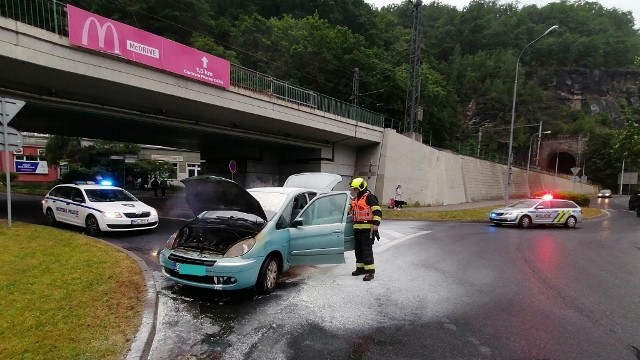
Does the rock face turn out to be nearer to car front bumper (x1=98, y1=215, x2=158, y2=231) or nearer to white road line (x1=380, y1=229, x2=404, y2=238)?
white road line (x1=380, y1=229, x2=404, y2=238)

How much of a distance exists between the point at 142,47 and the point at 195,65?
2.19 meters

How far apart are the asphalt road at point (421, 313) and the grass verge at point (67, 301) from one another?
0.46 metres

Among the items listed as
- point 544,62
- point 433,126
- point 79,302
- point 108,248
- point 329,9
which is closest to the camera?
point 79,302

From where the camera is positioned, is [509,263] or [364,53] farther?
[364,53]

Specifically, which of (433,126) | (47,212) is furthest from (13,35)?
(433,126)

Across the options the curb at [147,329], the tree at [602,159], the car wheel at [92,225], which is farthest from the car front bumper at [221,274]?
the tree at [602,159]

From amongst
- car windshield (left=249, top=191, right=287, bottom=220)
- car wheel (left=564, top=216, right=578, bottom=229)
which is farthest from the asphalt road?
car wheel (left=564, top=216, right=578, bottom=229)

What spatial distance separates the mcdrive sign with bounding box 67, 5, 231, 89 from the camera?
11148 millimetres

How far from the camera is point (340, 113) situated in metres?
22.9

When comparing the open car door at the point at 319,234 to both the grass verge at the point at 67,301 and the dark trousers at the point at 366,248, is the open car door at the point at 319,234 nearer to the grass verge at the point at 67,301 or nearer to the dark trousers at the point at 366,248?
the dark trousers at the point at 366,248

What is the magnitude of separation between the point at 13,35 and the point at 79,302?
32.3 feet

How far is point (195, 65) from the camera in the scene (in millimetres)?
14391

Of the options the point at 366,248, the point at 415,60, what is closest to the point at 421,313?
the point at 366,248

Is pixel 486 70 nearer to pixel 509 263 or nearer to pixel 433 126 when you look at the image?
pixel 433 126
